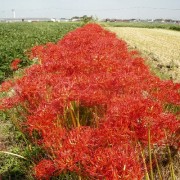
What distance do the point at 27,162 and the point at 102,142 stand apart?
3077 mm

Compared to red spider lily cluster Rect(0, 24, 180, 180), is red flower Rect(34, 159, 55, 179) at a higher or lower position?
lower

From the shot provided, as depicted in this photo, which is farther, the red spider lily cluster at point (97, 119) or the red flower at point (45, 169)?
the red flower at point (45, 169)

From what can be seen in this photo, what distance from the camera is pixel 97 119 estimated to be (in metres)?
4.78

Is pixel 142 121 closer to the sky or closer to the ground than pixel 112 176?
closer to the sky

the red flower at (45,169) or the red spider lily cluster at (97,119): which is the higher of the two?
the red spider lily cluster at (97,119)

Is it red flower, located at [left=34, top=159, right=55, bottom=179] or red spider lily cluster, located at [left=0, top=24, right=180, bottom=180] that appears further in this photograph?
red flower, located at [left=34, top=159, right=55, bottom=179]

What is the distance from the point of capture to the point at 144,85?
5230mm

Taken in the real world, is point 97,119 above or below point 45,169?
above

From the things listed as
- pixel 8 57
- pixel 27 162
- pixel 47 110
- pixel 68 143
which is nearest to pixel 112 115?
pixel 68 143

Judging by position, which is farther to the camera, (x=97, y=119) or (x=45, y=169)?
(x=97, y=119)

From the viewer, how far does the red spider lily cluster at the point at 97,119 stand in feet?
10.4

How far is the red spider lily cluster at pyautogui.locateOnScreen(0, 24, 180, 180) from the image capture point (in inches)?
125

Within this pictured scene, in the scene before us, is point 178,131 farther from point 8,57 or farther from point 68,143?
point 8,57

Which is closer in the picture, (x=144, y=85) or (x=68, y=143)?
(x=68, y=143)
